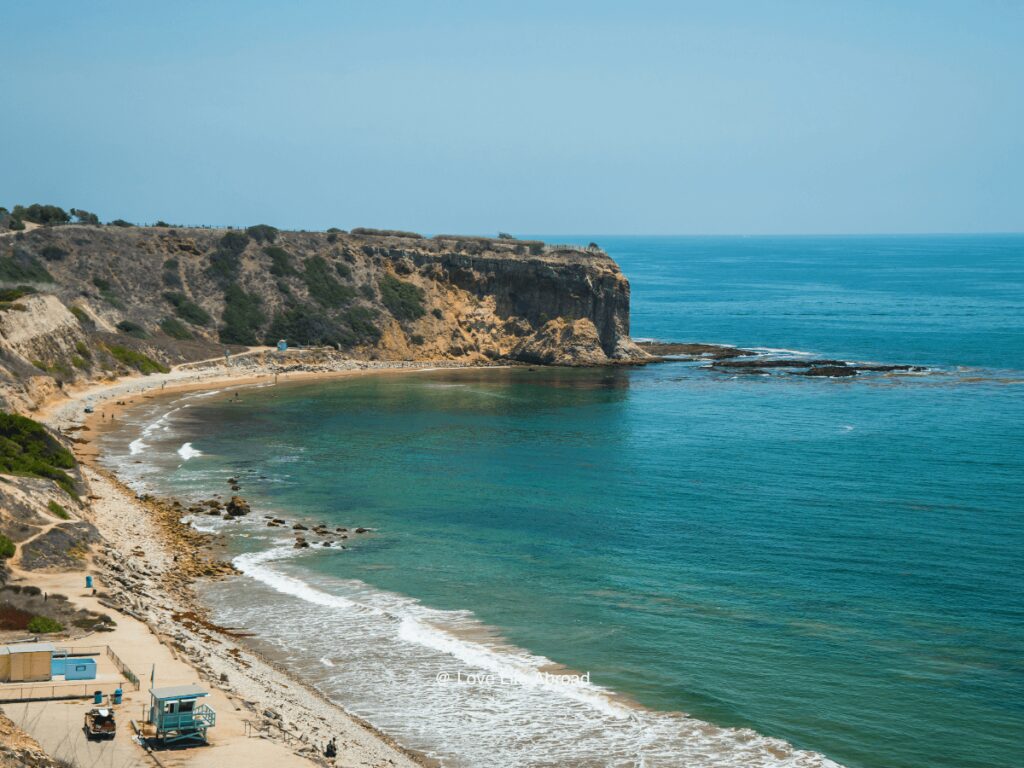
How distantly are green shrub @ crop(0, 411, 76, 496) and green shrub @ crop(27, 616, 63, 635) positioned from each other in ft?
50.1

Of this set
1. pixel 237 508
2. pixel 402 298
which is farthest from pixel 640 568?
pixel 402 298

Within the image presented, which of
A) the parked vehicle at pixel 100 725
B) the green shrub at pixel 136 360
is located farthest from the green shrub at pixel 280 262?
the parked vehicle at pixel 100 725

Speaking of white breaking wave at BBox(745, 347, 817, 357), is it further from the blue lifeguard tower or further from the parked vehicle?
the parked vehicle

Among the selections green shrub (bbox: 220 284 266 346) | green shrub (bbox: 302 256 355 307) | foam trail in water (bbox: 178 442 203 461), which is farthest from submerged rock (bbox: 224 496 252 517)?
green shrub (bbox: 302 256 355 307)

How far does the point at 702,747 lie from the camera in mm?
29625

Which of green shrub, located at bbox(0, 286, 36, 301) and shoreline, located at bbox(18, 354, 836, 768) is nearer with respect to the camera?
shoreline, located at bbox(18, 354, 836, 768)

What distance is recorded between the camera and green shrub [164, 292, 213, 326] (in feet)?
355

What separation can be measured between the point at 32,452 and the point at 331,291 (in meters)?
66.8

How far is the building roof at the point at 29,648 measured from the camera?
96.0 ft

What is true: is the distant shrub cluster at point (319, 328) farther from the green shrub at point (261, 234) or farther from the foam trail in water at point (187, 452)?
the foam trail in water at point (187, 452)

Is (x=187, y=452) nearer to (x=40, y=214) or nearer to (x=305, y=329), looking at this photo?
(x=305, y=329)

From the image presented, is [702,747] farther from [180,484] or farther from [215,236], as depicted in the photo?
[215,236]

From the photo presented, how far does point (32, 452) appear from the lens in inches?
2047

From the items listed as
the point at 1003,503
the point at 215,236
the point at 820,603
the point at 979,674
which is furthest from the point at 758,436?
the point at 215,236
